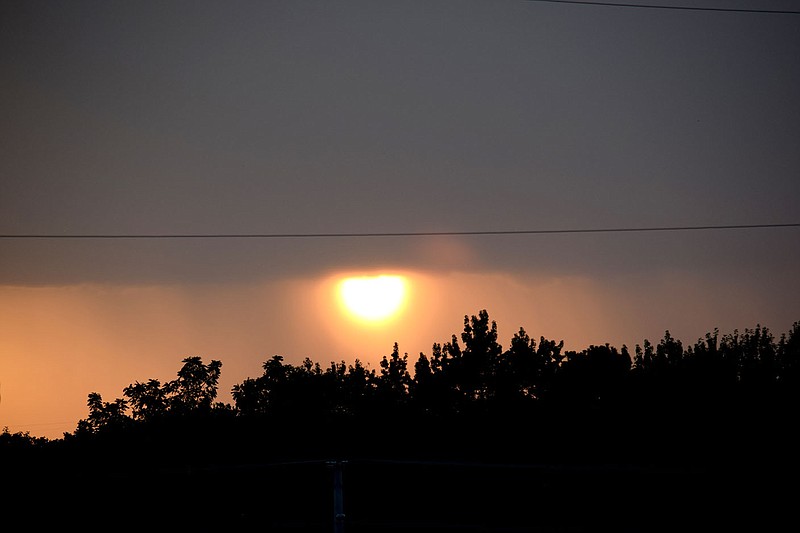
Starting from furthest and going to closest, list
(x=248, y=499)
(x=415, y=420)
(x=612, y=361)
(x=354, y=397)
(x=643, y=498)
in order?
(x=354, y=397), (x=612, y=361), (x=415, y=420), (x=248, y=499), (x=643, y=498)

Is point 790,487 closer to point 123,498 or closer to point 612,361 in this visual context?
point 123,498

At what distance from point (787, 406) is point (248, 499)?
36686mm

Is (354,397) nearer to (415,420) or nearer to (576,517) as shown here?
(415,420)

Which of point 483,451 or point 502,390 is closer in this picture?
point 483,451

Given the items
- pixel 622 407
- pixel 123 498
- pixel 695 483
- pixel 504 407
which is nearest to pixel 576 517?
pixel 695 483

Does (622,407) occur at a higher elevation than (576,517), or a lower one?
higher

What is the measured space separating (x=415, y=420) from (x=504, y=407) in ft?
25.3

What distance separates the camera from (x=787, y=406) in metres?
51.5

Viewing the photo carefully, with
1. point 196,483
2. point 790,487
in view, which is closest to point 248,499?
point 196,483

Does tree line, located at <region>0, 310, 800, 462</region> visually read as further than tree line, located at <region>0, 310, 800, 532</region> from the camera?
Yes

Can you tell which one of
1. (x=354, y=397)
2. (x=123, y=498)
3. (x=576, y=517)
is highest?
(x=354, y=397)

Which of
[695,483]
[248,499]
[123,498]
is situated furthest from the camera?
[248,499]

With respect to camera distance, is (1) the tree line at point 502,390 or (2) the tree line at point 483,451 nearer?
(2) the tree line at point 483,451

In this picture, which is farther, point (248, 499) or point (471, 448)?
point (471, 448)
